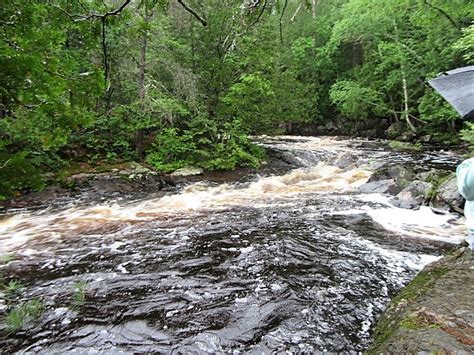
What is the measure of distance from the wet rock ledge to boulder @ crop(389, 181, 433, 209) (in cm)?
445

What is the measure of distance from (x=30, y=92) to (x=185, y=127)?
10444 mm

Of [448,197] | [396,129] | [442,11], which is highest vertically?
[442,11]

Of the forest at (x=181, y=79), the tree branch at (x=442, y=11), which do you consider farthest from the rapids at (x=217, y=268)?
the tree branch at (x=442, y=11)

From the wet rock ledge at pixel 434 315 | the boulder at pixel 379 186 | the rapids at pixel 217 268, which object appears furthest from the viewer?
the boulder at pixel 379 186

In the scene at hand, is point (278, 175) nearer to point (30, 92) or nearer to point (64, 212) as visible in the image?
point (64, 212)

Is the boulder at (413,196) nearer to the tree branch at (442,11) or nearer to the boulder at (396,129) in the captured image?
the tree branch at (442,11)

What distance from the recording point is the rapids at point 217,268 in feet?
10.9

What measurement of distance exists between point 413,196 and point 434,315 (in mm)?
6092

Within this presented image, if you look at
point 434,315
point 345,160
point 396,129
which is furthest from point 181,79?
point 396,129

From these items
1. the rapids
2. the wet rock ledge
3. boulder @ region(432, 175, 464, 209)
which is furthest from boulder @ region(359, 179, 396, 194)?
the wet rock ledge

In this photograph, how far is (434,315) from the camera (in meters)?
2.58

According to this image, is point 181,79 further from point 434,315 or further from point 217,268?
point 434,315

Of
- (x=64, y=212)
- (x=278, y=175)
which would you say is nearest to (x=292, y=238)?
(x=64, y=212)

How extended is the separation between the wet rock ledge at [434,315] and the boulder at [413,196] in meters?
4.45
